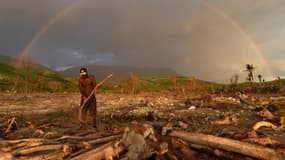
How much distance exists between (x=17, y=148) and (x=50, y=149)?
0.94 meters

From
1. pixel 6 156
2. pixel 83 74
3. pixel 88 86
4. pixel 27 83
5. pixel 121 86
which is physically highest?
pixel 27 83

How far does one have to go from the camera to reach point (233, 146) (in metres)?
5.86

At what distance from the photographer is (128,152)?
5605mm

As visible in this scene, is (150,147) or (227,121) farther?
(227,121)

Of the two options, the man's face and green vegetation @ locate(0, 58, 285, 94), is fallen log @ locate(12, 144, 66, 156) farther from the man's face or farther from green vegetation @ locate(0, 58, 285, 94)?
green vegetation @ locate(0, 58, 285, 94)

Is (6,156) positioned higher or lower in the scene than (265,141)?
lower

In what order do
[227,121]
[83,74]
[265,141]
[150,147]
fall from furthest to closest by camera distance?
[227,121] < [83,74] < [265,141] < [150,147]

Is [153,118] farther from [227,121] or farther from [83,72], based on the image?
[83,72]

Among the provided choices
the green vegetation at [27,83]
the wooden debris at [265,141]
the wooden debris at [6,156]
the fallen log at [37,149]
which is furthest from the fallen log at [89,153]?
the green vegetation at [27,83]

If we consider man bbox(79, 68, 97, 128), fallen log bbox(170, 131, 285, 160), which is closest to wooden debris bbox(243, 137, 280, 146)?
fallen log bbox(170, 131, 285, 160)

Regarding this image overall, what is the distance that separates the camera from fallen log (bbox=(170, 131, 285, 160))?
5453 mm

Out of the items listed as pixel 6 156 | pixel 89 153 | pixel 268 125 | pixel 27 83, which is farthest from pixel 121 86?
pixel 89 153

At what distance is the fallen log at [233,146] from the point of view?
5453 mm

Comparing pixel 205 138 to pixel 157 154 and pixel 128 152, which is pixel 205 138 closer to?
pixel 157 154
